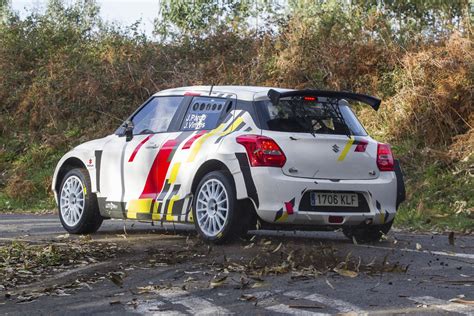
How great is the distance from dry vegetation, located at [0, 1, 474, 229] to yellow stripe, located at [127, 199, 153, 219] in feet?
14.7

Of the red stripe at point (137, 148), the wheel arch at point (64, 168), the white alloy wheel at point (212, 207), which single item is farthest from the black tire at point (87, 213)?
the white alloy wheel at point (212, 207)

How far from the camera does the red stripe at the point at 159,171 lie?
10.8m

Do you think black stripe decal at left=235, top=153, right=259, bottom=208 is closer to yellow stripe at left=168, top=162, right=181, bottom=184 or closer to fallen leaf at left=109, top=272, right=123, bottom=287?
yellow stripe at left=168, top=162, right=181, bottom=184

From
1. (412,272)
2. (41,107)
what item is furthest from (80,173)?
(41,107)

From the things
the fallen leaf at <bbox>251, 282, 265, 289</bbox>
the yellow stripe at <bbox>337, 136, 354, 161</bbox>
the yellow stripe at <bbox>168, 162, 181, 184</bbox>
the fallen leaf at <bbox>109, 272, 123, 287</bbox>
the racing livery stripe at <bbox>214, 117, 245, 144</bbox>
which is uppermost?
the racing livery stripe at <bbox>214, 117, 245, 144</bbox>

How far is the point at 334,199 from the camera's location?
996 cm

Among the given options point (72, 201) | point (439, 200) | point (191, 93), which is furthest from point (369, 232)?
point (439, 200)

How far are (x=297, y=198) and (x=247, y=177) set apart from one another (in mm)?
533

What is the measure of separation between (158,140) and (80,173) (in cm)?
139

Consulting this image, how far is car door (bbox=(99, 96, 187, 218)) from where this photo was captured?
11.1 metres

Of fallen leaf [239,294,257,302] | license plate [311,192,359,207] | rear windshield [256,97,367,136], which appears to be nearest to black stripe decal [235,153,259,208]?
rear windshield [256,97,367,136]

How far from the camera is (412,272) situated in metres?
8.20

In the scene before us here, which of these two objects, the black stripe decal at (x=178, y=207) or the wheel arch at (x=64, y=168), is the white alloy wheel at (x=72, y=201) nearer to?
the wheel arch at (x=64, y=168)

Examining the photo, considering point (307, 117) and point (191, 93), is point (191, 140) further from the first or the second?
A: point (307, 117)
